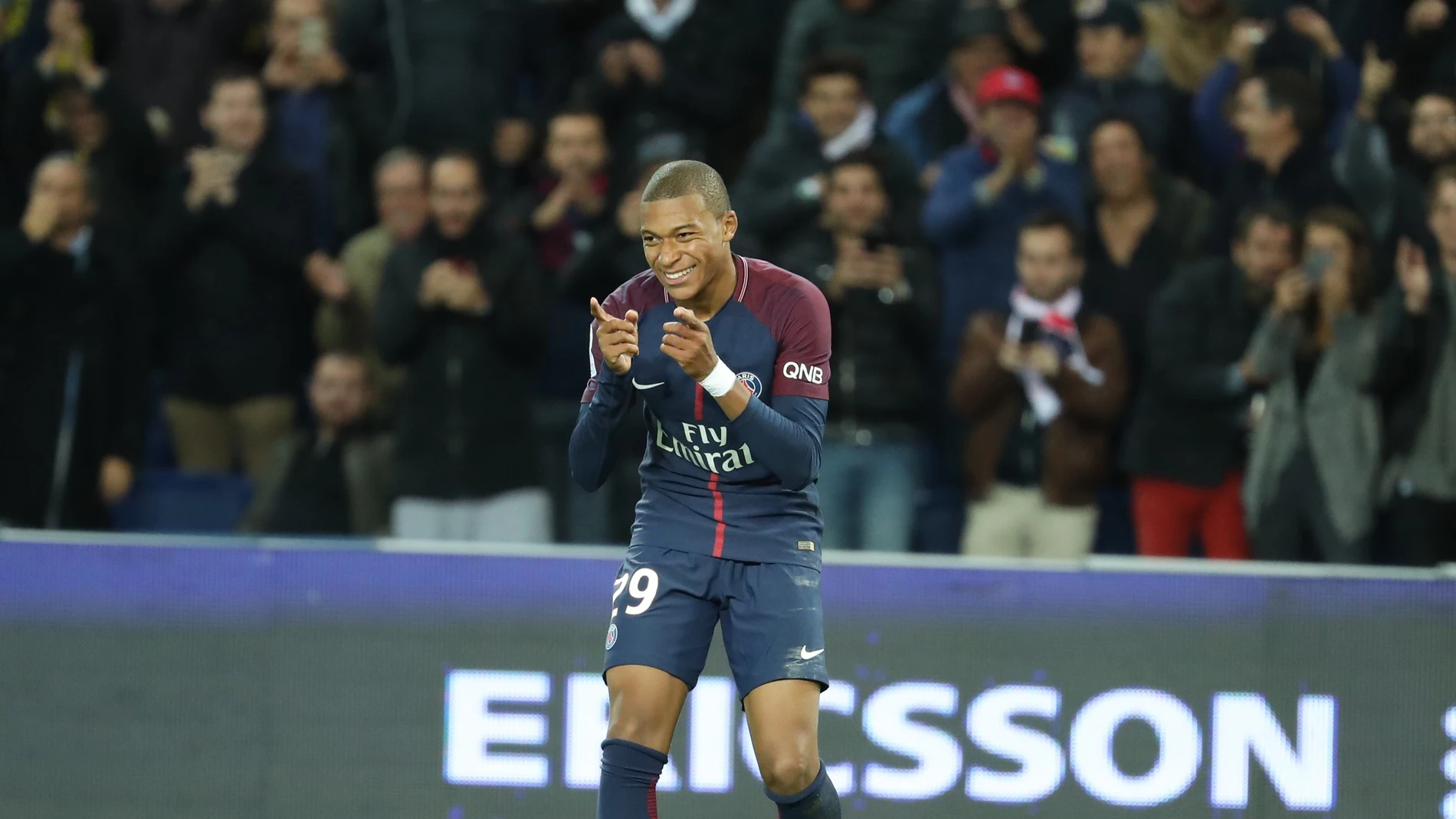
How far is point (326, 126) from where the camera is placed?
32.4 ft

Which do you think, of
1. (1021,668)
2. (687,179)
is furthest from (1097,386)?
(687,179)

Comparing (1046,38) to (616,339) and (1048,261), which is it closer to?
(1048,261)

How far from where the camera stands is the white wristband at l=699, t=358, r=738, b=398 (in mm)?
4910

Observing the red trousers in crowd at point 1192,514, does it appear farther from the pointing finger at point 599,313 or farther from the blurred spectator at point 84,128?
the blurred spectator at point 84,128

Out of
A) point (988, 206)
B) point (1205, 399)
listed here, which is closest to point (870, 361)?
point (988, 206)

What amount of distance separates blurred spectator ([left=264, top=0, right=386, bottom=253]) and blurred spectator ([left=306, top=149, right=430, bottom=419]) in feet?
1.68

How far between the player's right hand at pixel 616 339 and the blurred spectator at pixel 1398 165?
5.09 metres

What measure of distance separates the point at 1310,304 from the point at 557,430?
351 cm

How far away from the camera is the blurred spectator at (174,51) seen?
402 inches

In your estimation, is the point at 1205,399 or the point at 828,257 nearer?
the point at 1205,399

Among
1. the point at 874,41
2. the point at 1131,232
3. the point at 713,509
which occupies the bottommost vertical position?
the point at 713,509

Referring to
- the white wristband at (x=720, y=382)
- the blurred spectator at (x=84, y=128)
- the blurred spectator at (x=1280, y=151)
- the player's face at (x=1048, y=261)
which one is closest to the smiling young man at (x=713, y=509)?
the white wristband at (x=720, y=382)

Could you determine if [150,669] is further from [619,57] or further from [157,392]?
[619,57]

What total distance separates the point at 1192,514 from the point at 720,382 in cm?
424
